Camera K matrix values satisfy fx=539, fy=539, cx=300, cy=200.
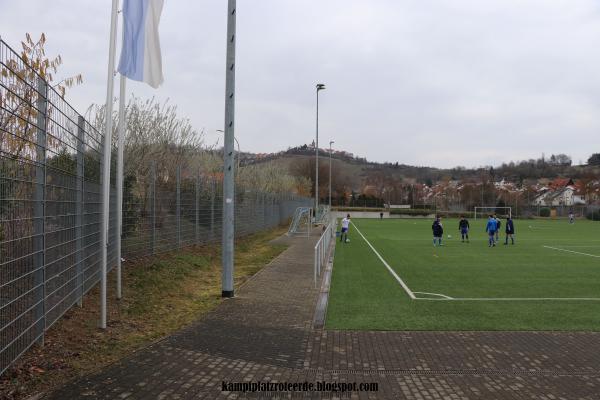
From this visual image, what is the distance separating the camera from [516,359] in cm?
633

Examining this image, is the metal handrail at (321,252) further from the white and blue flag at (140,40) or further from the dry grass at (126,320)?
the white and blue flag at (140,40)

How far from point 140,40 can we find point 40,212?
13.4 ft

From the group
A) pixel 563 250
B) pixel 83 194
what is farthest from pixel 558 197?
pixel 83 194

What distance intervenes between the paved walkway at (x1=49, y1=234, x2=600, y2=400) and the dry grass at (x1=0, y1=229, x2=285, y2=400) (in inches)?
13.3

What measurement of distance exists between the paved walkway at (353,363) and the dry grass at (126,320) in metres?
0.34

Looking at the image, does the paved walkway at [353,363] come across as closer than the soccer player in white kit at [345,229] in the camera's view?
Yes

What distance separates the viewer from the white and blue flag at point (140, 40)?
28.7ft

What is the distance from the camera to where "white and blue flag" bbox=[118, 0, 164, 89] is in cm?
873

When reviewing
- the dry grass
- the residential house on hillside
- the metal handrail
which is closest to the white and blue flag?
the dry grass

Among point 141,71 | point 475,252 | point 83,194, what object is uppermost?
point 141,71

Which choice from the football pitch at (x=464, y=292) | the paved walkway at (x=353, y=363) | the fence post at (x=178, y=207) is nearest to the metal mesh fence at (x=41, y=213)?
the paved walkway at (x=353, y=363)

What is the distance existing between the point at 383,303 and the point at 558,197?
15219 cm

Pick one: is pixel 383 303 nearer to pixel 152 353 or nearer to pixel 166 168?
pixel 152 353

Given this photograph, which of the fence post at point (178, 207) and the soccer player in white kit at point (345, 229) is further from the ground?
the fence post at point (178, 207)
